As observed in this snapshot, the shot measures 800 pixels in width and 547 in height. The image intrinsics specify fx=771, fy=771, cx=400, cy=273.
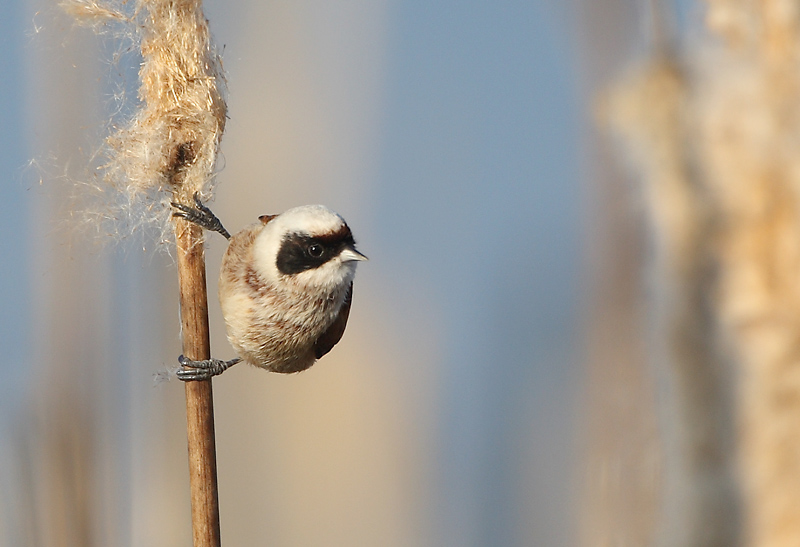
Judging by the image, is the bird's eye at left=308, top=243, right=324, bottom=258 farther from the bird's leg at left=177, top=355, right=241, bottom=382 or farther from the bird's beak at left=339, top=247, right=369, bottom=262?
the bird's leg at left=177, top=355, right=241, bottom=382

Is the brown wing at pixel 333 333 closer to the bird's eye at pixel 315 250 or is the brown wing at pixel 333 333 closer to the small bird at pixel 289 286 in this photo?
the small bird at pixel 289 286

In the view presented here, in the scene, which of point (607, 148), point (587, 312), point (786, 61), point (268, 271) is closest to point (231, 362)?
point (268, 271)

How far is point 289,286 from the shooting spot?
1.72 m

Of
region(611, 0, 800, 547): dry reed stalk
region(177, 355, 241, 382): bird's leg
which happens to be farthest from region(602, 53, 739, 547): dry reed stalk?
region(177, 355, 241, 382): bird's leg

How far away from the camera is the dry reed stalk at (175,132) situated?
4.48ft

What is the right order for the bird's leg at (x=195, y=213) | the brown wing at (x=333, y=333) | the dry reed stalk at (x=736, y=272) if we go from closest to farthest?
the dry reed stalk at (x=736, y=272) → the bird's leg at (x=195, y=213) → the brown wing at (x=333, y=333)

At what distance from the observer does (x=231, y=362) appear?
1.77m

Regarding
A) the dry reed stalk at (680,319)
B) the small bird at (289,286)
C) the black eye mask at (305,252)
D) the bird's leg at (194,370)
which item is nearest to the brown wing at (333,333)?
the small bird at (289,286)

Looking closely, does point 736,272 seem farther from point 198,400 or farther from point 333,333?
point 333,333

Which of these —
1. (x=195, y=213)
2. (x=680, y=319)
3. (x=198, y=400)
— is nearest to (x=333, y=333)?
(x=195, y=213)

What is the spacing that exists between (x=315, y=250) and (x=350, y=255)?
9cm

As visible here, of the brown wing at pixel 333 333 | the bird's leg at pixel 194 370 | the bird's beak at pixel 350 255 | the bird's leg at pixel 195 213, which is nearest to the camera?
the bird's leg at pixel 194 370

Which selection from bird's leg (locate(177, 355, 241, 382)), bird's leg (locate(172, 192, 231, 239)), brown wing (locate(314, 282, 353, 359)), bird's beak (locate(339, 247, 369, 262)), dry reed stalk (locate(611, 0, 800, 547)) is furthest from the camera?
brown wing (locate(314, 282, 353, 359))

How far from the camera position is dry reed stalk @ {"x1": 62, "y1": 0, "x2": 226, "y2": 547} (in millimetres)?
1365
